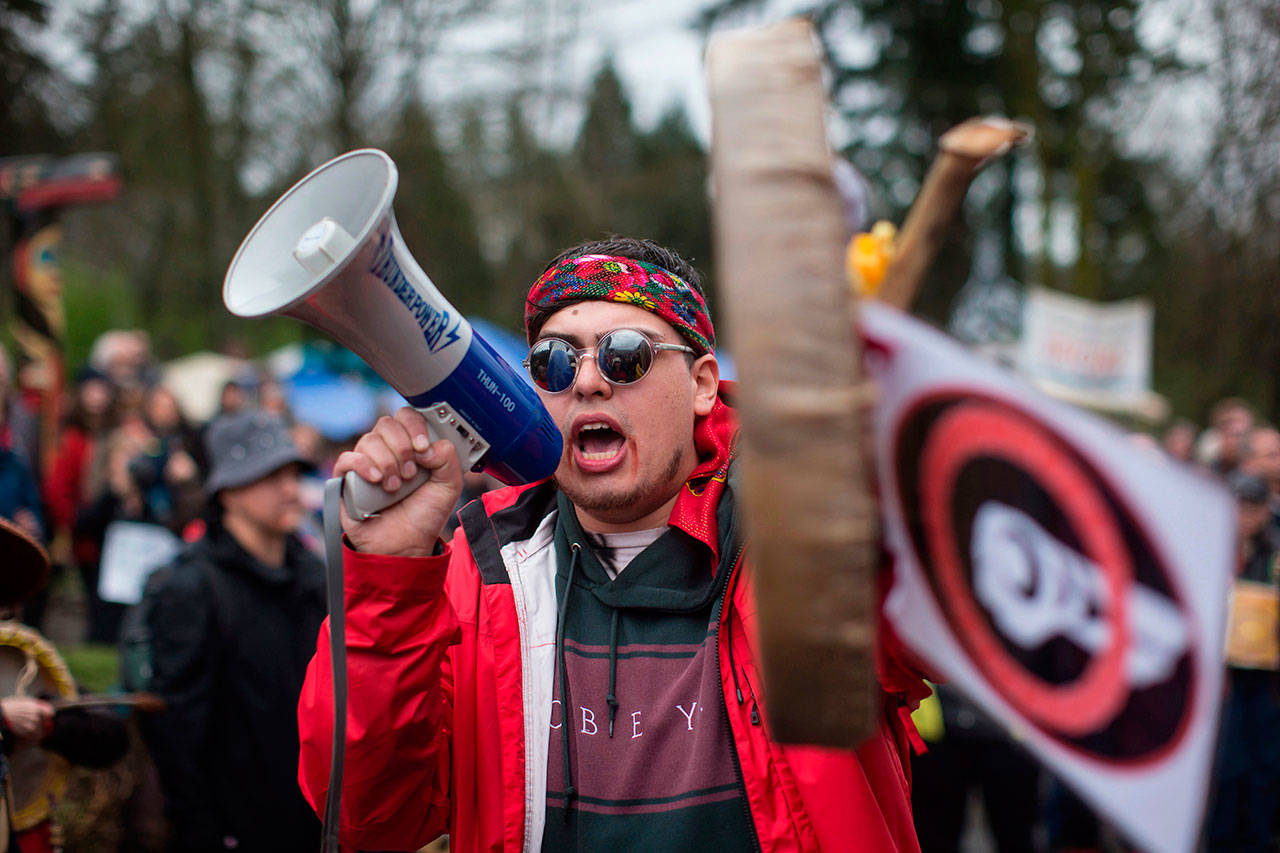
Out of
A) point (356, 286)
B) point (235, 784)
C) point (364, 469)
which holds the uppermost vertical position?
point (356, 286)

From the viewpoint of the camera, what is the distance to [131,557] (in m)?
4.85

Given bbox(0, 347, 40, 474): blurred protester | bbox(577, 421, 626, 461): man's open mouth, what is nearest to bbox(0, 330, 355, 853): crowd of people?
bbox(577, 421, 626, 461): man's open mouth

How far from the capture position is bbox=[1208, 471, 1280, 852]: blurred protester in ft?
15.5

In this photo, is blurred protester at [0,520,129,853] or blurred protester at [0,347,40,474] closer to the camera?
blurred protester at [0,520,129,853]

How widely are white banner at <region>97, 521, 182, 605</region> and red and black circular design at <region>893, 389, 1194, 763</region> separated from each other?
4.41m

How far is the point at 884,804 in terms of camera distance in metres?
1.71

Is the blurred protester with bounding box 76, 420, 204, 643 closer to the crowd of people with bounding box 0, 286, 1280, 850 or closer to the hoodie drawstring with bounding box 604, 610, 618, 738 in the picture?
the crowd of people with bounding box 0, 286, 1280, 850

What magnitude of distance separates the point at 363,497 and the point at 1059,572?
1.05 metres

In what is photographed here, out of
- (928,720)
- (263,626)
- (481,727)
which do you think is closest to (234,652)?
(263,626)

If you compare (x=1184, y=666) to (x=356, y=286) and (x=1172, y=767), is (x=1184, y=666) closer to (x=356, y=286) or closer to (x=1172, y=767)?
(x=1172, y=767)

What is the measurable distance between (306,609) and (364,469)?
2.03 meters

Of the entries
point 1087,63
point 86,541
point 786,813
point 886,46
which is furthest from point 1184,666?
point 886,46

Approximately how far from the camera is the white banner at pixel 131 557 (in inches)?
187

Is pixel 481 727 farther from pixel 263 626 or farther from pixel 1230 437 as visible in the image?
pixel 1230 437
